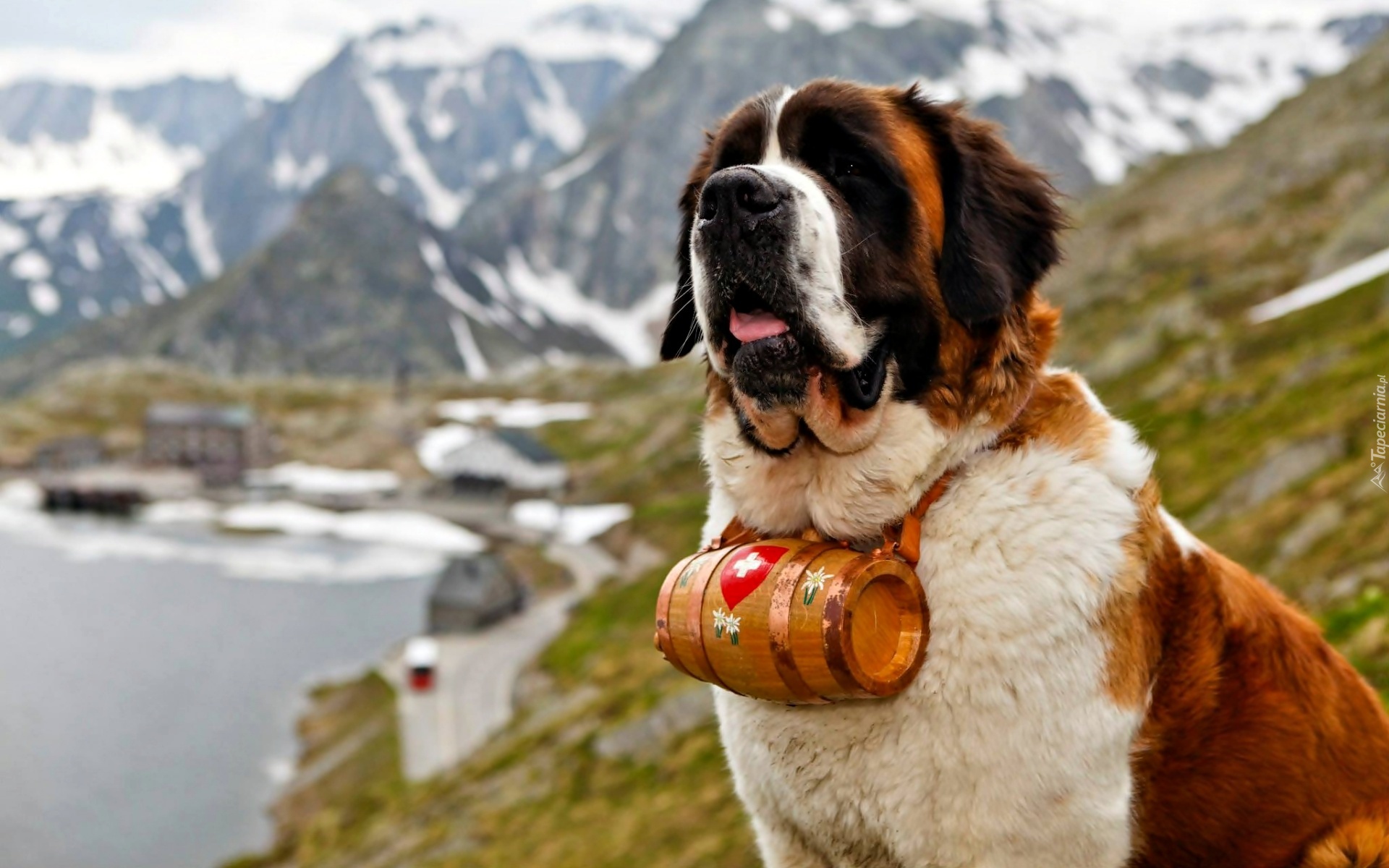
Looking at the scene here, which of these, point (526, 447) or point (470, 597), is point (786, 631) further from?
point (526, 447)

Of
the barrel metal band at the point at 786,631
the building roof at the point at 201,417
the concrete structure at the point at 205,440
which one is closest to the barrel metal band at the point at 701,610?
the barrel metal band at the point at 786,631

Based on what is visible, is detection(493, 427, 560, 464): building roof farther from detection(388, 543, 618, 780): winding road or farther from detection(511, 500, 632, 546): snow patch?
detection(388, 543, 618, 780): winding road

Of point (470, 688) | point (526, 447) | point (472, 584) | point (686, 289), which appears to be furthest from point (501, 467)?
point (686, 289)

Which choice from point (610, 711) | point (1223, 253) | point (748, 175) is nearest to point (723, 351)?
point (748, 175)

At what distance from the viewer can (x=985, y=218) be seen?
15.5 feet

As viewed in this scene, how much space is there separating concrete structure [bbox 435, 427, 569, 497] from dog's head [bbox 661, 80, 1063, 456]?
10812 cm

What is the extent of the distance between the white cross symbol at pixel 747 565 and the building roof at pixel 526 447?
363ft

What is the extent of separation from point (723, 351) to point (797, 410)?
1.42ft

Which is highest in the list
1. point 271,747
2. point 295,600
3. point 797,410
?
point 797,410

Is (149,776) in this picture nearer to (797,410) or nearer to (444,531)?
(797,410)

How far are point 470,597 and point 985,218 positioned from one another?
58239 mm

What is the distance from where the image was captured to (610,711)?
29625 mm

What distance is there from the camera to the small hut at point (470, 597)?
60125 millimetres

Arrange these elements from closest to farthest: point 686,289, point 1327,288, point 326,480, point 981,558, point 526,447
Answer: point 981,558 < point 686,289 < point 1327,288 < point 526,447 < point 326,480
